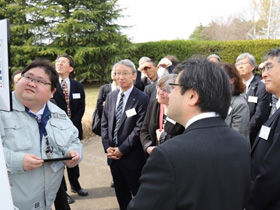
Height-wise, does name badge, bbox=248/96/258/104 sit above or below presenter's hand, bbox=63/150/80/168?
above

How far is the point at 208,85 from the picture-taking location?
4.02ft

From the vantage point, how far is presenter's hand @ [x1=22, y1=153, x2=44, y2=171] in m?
1.78

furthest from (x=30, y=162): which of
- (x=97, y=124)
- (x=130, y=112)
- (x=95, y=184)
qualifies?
(x=95, y=184)

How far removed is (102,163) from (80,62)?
1298 centimetres

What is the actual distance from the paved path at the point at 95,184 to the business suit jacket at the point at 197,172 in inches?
108

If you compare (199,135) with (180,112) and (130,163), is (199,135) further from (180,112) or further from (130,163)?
(130,163)

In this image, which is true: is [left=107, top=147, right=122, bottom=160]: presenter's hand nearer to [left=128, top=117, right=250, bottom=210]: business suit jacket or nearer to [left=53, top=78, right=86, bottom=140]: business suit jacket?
[left=53, top=78, right=86, bottom=140]: business suit jacket

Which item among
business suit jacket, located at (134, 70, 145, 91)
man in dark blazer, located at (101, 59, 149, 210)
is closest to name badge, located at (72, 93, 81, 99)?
man in dark blazer, located at (101, 59, 149, 210)

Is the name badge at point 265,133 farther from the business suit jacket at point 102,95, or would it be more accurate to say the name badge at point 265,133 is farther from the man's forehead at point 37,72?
the business suit jacket at point 102,95

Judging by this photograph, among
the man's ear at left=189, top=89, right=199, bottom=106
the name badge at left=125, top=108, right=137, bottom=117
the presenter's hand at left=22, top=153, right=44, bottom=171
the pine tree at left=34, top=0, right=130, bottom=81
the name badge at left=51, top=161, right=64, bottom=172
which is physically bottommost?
the name badge at left=51, top=161, right=64, bottom=172

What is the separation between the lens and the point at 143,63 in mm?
5469

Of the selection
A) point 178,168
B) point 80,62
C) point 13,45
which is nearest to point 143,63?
point 178,168

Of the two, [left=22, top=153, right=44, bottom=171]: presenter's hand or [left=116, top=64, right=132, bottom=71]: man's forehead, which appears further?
[left=116, top=64, right=132, bottom=71]: man's forehead

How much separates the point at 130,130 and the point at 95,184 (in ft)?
5.32
